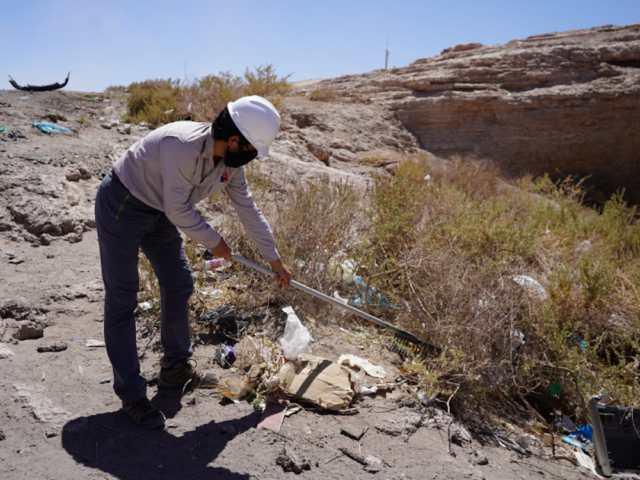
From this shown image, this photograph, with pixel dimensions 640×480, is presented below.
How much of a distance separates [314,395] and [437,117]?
471 inches

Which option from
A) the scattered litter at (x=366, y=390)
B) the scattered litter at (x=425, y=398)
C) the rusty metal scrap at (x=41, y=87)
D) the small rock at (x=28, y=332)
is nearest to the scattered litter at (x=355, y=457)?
the scattered litter at (x=366, y=390)

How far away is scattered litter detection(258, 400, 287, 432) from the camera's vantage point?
7.39 feet

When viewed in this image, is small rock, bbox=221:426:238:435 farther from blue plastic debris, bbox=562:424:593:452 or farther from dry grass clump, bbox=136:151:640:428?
blue plastic debris, bbox=562:424:593:452

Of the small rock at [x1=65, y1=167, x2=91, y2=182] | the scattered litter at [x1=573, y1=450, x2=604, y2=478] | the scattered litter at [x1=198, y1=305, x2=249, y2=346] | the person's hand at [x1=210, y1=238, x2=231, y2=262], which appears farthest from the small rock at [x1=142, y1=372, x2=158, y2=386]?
the small rock at [x1=65, y1=167, x2=91, y2=182]

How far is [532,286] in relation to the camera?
3678 millimetres

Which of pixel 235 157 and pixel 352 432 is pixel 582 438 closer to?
pixel 352 432

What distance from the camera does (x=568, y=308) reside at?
3.56 meters

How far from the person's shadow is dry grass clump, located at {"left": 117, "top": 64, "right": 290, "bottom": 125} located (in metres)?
5.81

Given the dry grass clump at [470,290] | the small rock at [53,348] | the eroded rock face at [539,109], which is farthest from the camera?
the eroded rock face at [539,109]

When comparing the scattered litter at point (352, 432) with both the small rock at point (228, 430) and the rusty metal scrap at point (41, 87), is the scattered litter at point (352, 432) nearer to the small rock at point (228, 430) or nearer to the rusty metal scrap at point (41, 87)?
the small rock at point (228, 430)

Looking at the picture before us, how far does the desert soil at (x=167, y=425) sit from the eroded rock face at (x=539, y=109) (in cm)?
1105

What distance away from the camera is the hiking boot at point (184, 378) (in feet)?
8.11

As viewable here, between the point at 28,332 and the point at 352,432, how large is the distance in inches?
91.5

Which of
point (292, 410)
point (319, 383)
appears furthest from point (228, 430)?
point (319, 383)
